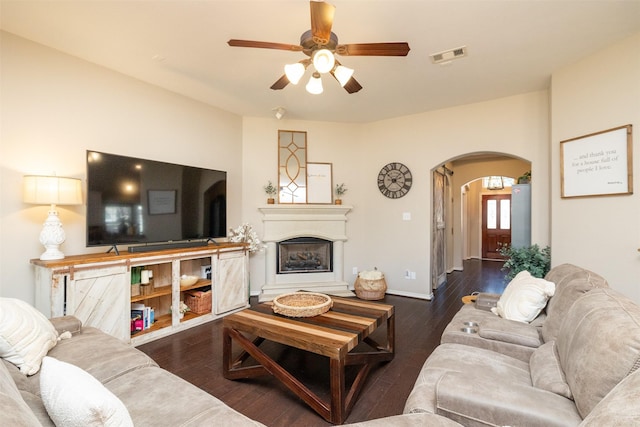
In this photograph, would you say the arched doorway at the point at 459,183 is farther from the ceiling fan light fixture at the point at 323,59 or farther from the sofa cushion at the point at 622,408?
the sofa cushion at the point at 622,408

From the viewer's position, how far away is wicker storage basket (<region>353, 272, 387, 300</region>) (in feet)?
14.7

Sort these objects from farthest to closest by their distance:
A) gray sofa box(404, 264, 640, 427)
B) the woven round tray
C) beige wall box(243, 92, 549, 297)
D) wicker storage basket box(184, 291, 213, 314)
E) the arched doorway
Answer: the arched doorway < beige wall box(243, 92, 549, 297) < wicker storage basket box(184, 291, 213, 314) < the woven round tray < gray sofa box(404, 264, 640, 427)

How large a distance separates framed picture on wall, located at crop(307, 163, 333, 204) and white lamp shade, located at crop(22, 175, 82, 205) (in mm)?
3028

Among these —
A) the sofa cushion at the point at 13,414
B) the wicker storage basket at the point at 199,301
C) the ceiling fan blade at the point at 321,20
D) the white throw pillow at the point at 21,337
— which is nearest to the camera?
the sofa cushion at the point at 13,414

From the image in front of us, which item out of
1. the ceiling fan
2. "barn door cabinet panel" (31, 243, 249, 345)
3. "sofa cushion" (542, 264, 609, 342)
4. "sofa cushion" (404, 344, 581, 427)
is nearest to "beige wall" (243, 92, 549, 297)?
"barn door cabinet panel" (31, 243, 249, 345)

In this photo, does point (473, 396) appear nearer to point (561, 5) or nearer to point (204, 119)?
point (561, 5)

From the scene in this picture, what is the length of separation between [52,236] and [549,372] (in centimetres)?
350

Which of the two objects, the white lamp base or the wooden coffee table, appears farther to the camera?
the white lamp base

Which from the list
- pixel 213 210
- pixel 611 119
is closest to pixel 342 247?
pixel 213 210

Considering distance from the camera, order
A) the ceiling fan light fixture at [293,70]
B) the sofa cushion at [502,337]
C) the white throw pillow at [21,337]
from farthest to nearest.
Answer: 1. the ceiling fan light fixture at [293,70]
2. the sofa cushion at [502,337]
3. the white throw pillow at [21,337]

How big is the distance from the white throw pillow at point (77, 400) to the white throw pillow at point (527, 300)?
237cm

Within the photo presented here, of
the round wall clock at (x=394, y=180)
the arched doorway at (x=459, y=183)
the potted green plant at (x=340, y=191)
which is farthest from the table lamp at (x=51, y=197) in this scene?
the arched doorway at (x=459, y=183)

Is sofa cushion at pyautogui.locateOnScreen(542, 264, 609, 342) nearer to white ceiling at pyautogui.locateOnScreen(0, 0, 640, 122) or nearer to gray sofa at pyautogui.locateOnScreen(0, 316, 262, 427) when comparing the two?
gray sofa at pyautogui.locateOnScreen(0, 316, 262, 427)

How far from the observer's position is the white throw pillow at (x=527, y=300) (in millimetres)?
2078
